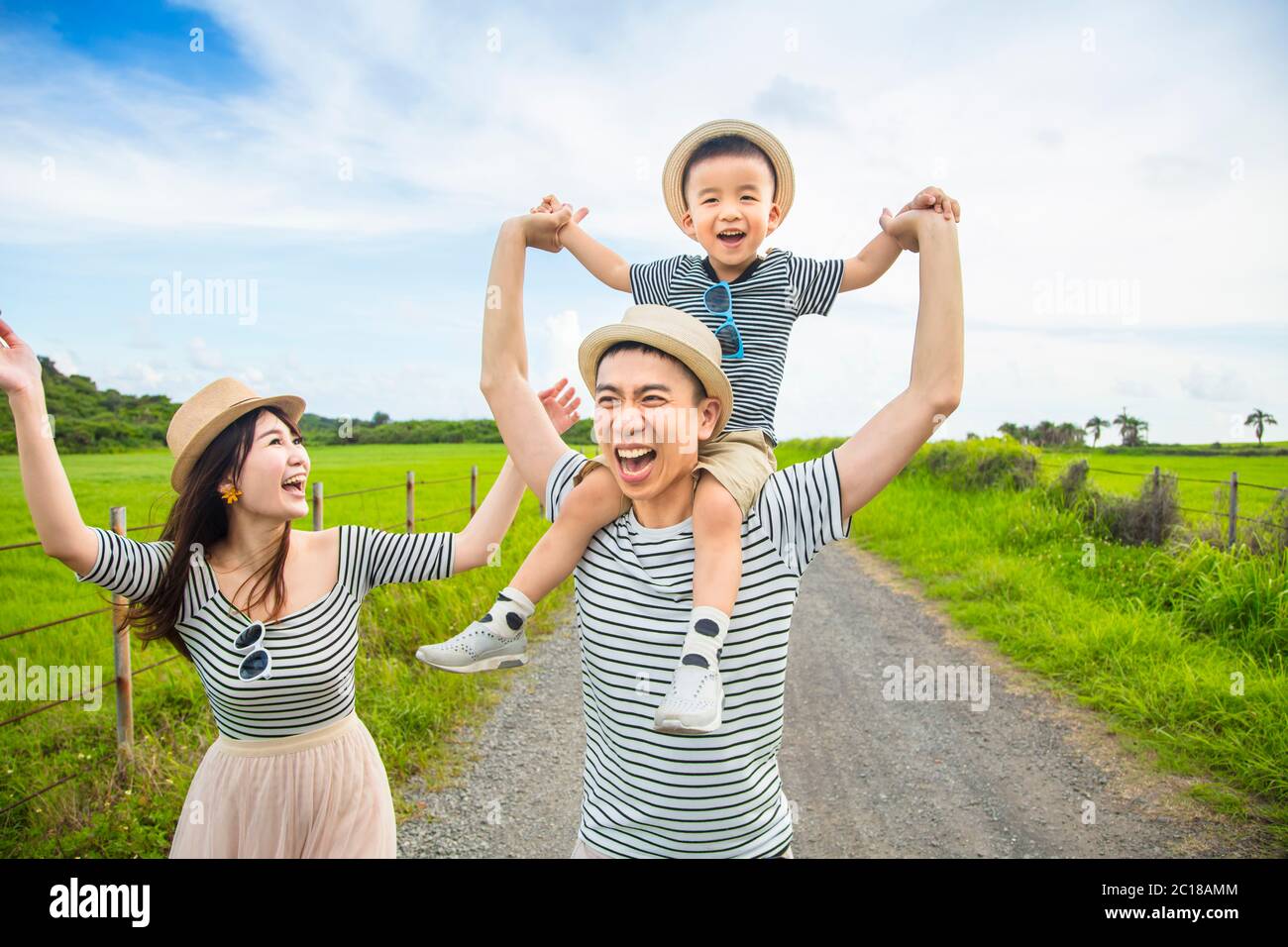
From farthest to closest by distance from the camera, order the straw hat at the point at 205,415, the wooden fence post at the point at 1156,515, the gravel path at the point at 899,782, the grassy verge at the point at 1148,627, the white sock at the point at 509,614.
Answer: the wooden fence post at the point at 1156,515 → the grassy verge at the point at 1148,627 → the gravel path at the point at 899,782 → the straw hat at the point at 205,415 → the white sock at the point at 509,614

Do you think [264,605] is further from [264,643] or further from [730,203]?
[730,203]

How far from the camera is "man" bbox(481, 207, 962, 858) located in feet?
5.29

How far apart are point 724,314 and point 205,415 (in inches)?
56.9

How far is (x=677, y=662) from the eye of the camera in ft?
5.49

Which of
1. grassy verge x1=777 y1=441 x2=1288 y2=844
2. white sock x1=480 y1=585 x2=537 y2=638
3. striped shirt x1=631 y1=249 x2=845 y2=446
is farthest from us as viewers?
grassy verge x1=777 y1=441 x2=1288 y2=844

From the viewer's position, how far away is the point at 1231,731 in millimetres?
5320

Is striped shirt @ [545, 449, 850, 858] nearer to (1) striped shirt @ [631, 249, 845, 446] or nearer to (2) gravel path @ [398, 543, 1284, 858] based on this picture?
(1) striped shirt @ [631, 249, 845, 446]

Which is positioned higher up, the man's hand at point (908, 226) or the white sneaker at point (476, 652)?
the man's hand at point (908, 226)

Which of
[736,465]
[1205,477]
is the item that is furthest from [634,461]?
[1205,477]

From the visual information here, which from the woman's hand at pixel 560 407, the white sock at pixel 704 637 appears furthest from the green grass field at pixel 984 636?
the white sock at pixel 704 637

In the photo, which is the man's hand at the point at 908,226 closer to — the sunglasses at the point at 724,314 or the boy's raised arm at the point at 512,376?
the sunglasses at the point at 724,314

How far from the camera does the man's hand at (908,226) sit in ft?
5.67

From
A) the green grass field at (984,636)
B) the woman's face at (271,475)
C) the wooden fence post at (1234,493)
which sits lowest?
the green grass field at (984,636)

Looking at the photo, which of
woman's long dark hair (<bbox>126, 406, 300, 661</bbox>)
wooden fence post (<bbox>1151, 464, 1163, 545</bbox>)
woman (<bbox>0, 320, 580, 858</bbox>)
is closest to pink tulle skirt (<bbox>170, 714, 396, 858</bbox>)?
woman (<bbox>0, 320, 580, 858</bbox>)
